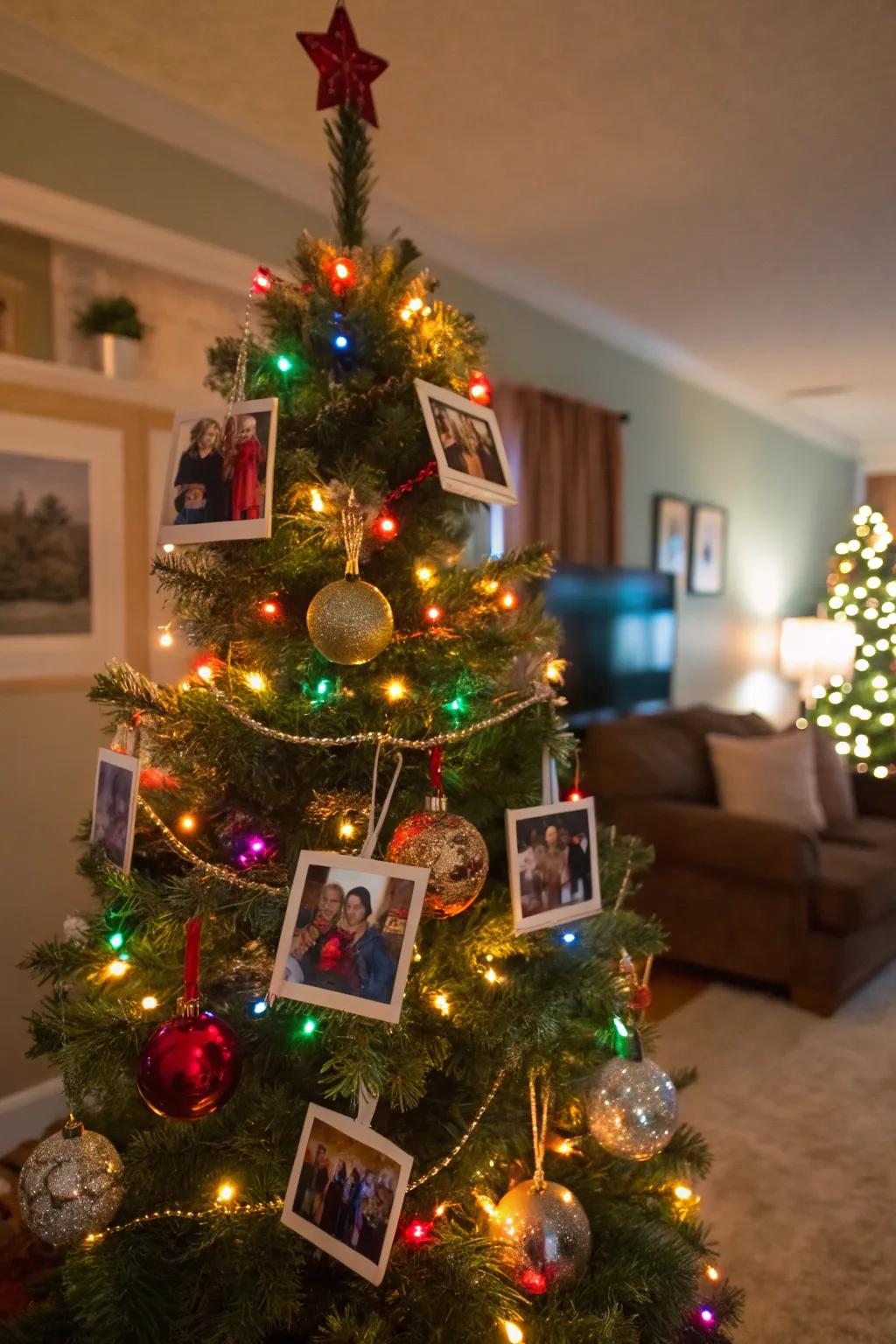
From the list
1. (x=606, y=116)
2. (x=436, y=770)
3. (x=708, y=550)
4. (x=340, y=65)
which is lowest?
(x=436, y=770)

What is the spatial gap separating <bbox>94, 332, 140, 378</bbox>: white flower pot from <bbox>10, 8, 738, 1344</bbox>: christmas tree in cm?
103

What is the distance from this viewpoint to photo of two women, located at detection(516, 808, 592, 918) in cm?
107

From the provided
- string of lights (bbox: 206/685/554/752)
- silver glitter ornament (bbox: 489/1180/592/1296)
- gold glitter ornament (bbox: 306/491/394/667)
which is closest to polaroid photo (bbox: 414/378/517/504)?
gold glitter ornament (bbox: 306/491/394/667)

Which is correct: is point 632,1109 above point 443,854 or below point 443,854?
Result: below

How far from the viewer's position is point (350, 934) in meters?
0.92

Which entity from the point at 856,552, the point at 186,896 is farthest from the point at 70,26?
the point at 856,552

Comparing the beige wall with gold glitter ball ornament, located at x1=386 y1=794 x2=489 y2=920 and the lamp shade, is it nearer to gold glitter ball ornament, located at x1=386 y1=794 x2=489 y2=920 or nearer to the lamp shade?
gold glitter ball ornament, located at x1=386 y1=794 x2=489 y2=920

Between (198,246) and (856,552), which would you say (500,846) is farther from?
(856,552)

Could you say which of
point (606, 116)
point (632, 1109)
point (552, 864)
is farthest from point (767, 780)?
point (552, 864)

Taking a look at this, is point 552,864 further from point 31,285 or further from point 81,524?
point 31,285

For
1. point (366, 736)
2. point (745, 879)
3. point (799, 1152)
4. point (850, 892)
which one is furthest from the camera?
point (745, 879)

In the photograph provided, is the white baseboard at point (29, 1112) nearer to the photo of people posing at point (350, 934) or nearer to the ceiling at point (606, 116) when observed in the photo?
the photo of people posing at point (350, 934)

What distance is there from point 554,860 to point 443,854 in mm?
173

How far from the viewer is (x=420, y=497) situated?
4.04 ft
